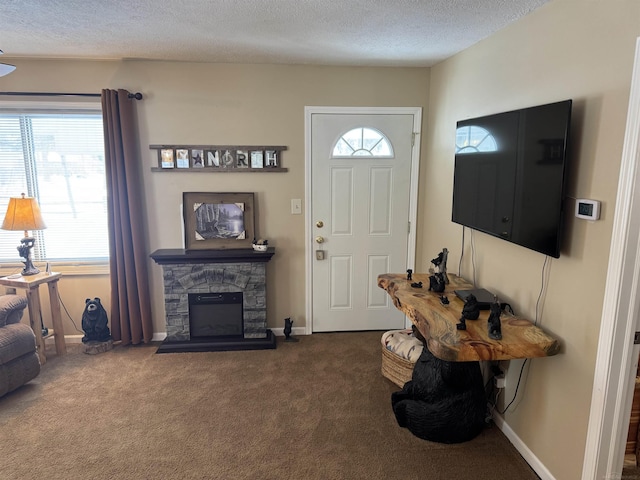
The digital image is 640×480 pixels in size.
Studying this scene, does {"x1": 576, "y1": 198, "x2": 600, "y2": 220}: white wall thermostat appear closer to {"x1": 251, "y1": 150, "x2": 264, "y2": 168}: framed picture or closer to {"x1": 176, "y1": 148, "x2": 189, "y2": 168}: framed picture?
{"x1": 251, "y1": 150, "x2": 264, "y2": 168}: framed picture

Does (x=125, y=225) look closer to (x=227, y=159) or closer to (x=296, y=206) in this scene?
(x=227, y=159)

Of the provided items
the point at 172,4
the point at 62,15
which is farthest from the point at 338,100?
the point at 62,15

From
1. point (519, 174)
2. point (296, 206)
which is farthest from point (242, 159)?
point (519, 174)

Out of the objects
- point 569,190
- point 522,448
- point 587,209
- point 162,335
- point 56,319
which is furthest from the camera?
point 162,335

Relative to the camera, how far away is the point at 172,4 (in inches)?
88.0

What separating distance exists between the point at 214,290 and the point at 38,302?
1400mm

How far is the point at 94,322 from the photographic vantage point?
3607 millimetres

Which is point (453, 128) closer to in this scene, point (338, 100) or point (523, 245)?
point (338, 100)

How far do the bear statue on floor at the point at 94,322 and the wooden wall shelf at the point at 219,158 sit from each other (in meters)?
1.28

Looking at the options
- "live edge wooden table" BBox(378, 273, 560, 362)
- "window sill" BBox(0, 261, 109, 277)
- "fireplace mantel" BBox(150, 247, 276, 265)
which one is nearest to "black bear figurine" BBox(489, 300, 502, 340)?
"live edge wooden table" BBox(378, 273, 560, 362)

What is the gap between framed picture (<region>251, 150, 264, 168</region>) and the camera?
3.72m

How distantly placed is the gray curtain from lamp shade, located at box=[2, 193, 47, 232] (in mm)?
533

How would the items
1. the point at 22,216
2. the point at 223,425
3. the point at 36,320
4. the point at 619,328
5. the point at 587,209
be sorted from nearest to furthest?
the point at 619,328 → the point at 587,209 → the point at 223,425 → the point at 22,216 → the point at 36,320

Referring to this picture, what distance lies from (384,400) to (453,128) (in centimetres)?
209
